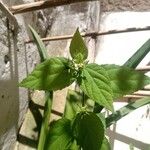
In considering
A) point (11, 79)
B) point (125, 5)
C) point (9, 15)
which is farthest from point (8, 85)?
point (125, 5)

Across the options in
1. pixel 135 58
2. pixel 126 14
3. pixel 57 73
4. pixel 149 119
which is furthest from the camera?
pixel 126 14

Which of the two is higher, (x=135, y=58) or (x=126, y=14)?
(x=126, y=14)

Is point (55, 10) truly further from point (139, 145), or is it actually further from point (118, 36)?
point (139, 145)

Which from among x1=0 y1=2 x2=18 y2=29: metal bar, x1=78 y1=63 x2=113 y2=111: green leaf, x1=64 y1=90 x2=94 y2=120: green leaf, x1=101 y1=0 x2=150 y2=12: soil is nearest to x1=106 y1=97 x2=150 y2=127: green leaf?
x1=64 y1=90 x2=94 y2=120: green leaf

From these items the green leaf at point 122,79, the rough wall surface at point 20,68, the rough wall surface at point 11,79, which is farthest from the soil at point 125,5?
the green leaf at point 122,79

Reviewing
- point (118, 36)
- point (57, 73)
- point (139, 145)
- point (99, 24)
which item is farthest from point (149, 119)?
point (57, 73)

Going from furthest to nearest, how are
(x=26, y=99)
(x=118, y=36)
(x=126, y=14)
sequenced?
(x=126, y=14) → (x=118, y=36) → (x=26, y=99)
